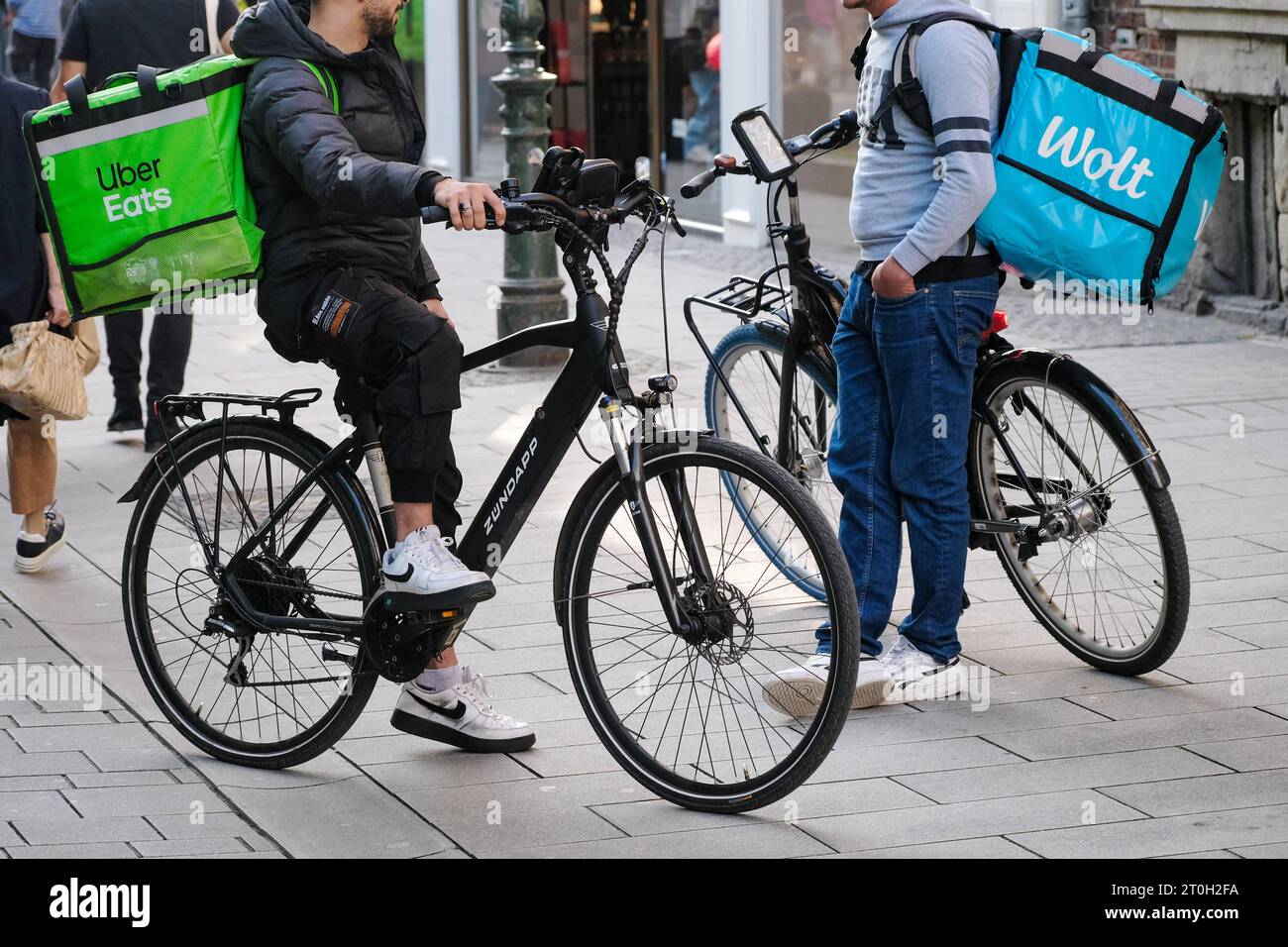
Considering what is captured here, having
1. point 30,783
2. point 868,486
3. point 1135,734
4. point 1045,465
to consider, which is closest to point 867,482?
point 868,486

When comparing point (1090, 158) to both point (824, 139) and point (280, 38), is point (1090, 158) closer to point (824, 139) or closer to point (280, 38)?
point (824, 139)

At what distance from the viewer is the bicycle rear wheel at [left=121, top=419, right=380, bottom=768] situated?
4.46 m

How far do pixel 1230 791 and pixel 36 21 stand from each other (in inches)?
575

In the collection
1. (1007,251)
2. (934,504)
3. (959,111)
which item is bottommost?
(934,504)

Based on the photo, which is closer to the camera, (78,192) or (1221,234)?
(78,192)

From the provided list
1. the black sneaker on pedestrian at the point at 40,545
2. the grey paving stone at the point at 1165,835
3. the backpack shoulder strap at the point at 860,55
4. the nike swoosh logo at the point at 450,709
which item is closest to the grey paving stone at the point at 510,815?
the nike swoosh logo at the point at 450,709

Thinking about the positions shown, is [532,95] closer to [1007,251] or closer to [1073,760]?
[1007,251]

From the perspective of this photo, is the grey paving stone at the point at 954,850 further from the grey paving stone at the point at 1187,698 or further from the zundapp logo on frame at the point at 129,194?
the zundapp logo on frame at the point at 129,194

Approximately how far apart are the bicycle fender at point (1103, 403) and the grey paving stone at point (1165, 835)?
1.01 meters

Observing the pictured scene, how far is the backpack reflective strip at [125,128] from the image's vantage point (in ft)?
14.0

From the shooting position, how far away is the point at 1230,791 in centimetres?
419

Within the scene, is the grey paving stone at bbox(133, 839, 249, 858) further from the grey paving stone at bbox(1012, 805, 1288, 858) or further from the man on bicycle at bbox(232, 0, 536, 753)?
the grey paving stone at bbox(1012, 805, 1288, 858)
